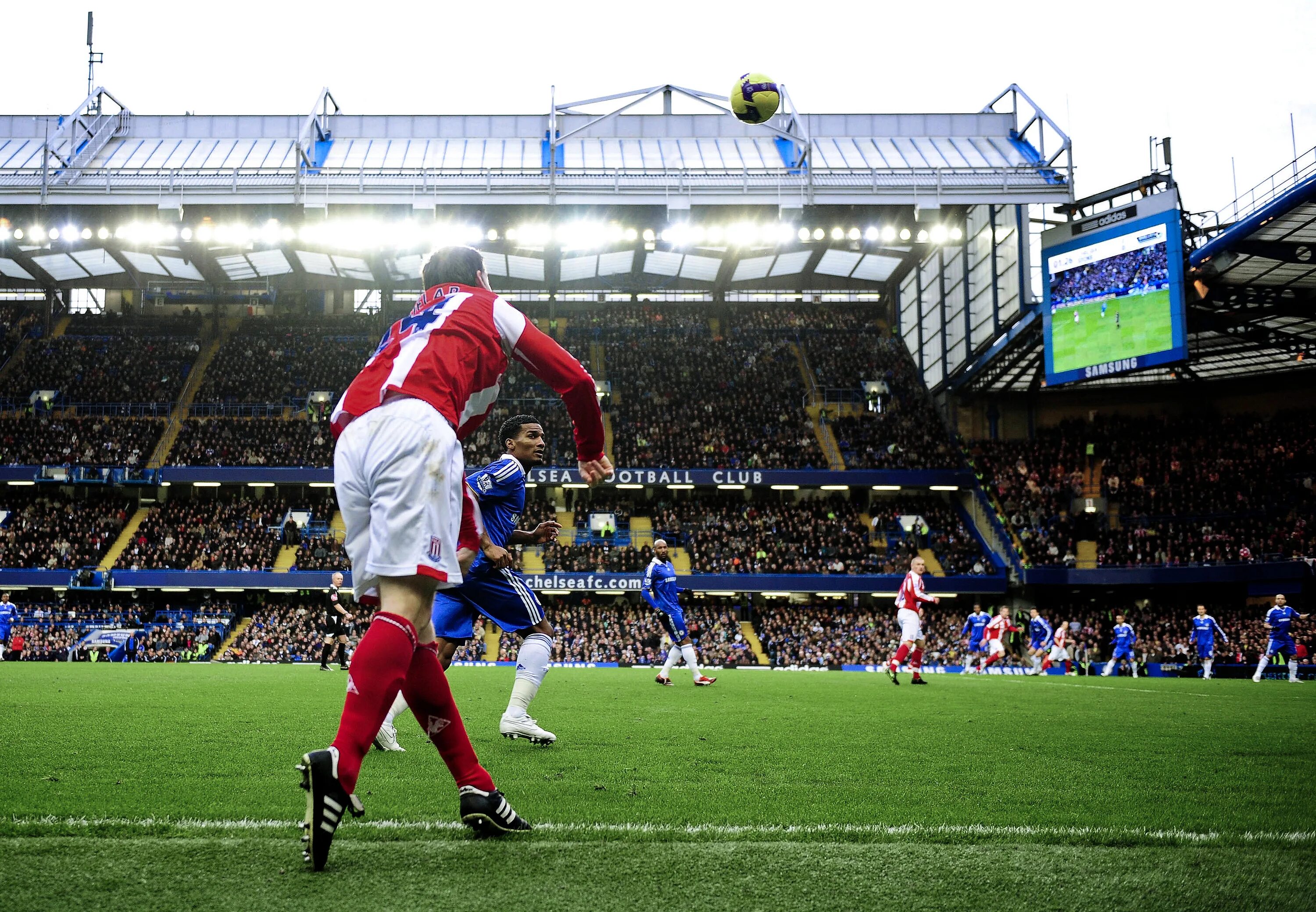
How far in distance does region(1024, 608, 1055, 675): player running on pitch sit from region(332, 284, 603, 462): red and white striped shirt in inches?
1030

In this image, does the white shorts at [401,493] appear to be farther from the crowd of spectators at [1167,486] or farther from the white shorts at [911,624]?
the crowd of spectators at [1167,486]

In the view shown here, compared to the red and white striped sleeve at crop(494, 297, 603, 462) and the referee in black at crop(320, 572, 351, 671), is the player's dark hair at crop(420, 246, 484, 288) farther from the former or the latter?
the referee in black at crop(320, 572, 351, 671)

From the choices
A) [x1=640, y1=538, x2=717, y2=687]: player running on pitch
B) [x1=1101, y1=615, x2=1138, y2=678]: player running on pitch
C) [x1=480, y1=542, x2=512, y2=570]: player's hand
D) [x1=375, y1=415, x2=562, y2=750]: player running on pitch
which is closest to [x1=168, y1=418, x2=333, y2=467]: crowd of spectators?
[x1=640, y1=538, x2=717, y2=687]: player running on pitch

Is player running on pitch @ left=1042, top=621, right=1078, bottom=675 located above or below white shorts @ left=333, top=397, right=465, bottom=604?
below

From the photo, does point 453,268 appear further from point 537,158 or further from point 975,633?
point 537,158

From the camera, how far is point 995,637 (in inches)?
1027

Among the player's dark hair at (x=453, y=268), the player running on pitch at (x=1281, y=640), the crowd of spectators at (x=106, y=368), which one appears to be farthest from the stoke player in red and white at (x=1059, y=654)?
the crowd of spectators at (x=106, y=368)

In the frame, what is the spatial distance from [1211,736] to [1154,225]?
2583cm

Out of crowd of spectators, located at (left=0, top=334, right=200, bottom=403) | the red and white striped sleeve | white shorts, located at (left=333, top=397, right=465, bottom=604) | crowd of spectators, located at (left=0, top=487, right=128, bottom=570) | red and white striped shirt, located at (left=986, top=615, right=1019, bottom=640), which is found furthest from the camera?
crowd of spectators, located at (left=0, top=334, right=200, bottom=403)

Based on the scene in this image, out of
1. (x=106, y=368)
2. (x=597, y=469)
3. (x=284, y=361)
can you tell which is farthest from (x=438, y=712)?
(x=106, y=368)

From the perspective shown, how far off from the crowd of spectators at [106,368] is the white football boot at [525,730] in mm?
43383

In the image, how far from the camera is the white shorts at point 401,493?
347cm

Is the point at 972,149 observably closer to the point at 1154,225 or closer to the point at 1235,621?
the point at 1154,225

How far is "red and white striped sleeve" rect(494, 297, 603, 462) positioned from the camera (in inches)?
158
